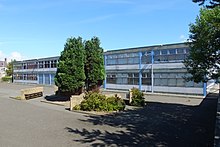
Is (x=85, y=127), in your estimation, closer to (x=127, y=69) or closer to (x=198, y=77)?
(x=198, y=77)

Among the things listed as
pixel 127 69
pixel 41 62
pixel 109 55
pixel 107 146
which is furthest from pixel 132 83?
pixel 107 146

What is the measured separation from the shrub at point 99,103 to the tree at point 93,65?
4.52m

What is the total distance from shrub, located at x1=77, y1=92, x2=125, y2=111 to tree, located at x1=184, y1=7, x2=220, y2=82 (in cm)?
548

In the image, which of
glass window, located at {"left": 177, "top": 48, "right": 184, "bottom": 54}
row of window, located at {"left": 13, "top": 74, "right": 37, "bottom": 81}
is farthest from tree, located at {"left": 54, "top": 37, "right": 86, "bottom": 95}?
row of window, located at {"left": 13, "top": 74, "right": 37, "bottom": 81}

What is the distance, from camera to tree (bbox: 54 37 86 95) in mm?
18484

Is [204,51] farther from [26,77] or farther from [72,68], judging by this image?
[26,77]

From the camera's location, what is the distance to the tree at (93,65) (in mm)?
20188

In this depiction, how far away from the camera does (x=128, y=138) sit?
851 centimetres

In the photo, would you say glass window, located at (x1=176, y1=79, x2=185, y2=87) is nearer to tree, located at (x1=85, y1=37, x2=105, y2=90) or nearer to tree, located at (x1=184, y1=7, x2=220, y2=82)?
tree, located at (x1=184, y1=7, x2=220, y2=82)

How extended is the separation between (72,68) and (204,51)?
Result: 893 centimetres

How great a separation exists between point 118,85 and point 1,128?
26.9 metres

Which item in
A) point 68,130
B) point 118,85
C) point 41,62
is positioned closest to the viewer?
point 68,130

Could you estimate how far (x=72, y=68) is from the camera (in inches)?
729

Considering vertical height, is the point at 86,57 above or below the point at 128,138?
above
